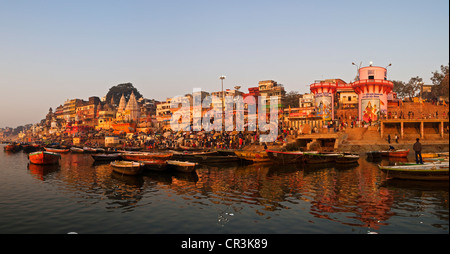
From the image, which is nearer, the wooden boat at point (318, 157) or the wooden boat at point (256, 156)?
the wooden boat at point (318, 157)

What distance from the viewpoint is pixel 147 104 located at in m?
120

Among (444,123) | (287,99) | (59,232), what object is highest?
(287,99)

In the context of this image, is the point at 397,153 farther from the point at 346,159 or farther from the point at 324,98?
the point at 324,98

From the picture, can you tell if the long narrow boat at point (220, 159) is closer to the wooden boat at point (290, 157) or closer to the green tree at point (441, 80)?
the wooden boat at point (290, 157)

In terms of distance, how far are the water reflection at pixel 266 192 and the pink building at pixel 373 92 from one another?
30.6 meters

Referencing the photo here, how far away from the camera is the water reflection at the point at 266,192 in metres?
13.9

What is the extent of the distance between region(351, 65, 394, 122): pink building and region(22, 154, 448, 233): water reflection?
30620 mm

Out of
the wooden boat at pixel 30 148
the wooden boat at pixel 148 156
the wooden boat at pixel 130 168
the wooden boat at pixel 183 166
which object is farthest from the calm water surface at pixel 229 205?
the wooden boat at pixel 30 148

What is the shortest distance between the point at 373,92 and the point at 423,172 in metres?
39.2

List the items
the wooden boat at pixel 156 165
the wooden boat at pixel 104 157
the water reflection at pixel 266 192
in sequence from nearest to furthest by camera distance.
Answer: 1. the water reflection at pixel 266 192
2. the wooden boat at pixel 156 165
3. the wooden boat at pixel 104 157

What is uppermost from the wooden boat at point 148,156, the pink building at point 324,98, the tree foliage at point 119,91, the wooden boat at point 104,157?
the tree foliage at point 119,91

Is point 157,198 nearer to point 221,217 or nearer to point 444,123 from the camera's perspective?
A: point 221,217
